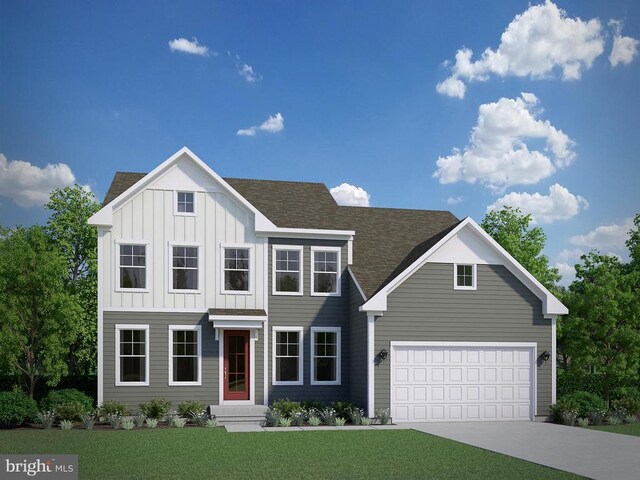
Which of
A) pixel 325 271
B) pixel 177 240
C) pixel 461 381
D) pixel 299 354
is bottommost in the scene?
pixel 461 381

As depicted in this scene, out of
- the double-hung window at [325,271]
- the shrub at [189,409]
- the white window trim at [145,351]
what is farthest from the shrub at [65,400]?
the double-hung window at [325,271]

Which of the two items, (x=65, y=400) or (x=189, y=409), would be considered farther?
(x=189, y=409)

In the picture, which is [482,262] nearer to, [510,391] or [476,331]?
[476,331]

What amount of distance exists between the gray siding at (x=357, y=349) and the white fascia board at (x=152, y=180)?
3.74 metres

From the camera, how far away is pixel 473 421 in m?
25.1

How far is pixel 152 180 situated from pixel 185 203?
51.7 inches

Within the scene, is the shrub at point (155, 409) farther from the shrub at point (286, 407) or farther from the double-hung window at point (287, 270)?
the double-hung window at point (287, 270)

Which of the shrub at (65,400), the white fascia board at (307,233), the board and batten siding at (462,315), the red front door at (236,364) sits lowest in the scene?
the shrub at (65,400)

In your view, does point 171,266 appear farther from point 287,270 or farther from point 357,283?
point 357,283

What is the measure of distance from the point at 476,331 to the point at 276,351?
264 inches

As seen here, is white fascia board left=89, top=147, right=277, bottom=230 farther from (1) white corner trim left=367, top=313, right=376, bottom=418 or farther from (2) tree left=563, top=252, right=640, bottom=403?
(2) tree left=563, top=252, right=640, bottom=403

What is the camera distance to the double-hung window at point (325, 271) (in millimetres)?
27188

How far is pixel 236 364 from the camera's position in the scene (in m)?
26.1

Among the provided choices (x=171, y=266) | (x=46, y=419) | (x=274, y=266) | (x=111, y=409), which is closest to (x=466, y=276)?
(x=274, y=266)
